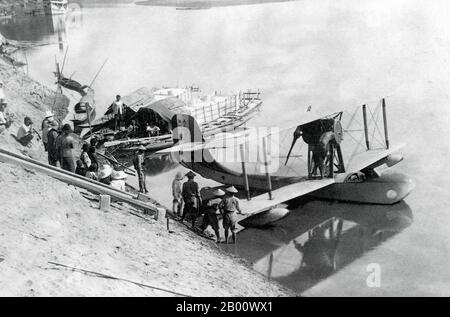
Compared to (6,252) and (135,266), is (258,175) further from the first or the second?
(6,252)

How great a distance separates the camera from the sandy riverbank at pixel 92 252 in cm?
628

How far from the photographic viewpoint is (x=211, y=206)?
9.38 m

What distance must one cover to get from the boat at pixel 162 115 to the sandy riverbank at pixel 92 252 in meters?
7.91

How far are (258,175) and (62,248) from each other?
22.7ft

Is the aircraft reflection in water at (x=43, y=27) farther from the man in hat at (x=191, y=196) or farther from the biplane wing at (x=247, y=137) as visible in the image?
the man in hat at (x=191, y=196)

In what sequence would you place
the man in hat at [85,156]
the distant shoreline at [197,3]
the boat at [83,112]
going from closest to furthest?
the man in hat at [85,156], the boat at [83,112], the distant shoreline at [197,3]

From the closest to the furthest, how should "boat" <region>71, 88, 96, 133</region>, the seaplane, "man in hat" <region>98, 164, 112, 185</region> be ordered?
"man in hat" <region>98, 164, 112, 185</region> < the seaplane < "boat" <region>71, 88, 96, 133</region>

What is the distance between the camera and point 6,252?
6.47 m

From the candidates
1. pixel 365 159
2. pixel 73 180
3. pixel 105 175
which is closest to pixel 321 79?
pixel 365 159

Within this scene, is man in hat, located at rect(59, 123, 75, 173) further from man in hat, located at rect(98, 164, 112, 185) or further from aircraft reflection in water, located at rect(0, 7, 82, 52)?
aircraft reflection in water, located at rect(0, 7, 82, 52)

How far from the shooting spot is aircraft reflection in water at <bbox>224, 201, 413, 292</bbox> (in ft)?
29.1

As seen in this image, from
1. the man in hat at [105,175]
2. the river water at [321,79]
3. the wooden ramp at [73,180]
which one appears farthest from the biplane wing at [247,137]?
the wooden ramp at [73,180]

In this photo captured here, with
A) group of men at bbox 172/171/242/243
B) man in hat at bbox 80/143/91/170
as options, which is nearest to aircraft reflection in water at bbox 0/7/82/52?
man in hat at bbox 80/143/91/170

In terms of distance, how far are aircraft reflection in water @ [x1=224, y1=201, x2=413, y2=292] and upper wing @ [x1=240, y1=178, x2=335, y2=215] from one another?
2.38 ft
